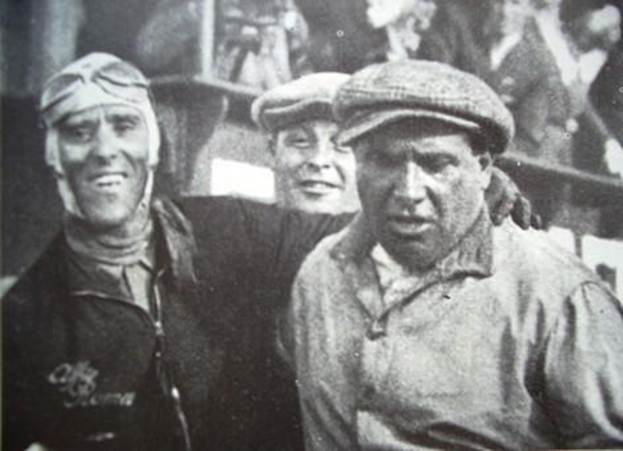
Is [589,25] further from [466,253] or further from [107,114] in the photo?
[107,114]

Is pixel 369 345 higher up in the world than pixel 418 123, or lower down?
lower down

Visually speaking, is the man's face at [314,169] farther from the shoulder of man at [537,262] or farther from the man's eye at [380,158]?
the shoulder of man at [537,262]

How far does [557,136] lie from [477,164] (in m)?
0.37

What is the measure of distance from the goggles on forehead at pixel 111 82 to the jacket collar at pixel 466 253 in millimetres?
882

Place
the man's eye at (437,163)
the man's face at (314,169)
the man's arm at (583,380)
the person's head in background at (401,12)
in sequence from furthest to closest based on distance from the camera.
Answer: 1. the person's head in background at (401,12)
2. the man's face at (314,169)
3. the man's eye at (437,163)
4. the man's arm at (583,380)

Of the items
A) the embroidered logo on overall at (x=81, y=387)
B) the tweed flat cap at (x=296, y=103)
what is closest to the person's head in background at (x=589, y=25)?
the tweed flat cap at (x=296, y=103)

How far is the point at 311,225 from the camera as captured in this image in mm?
3016

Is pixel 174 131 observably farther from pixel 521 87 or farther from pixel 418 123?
pixel 521 87

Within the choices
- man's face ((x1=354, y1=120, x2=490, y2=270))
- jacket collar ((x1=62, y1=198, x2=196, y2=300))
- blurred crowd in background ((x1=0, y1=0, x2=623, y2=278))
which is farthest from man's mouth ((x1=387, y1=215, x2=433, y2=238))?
jacket collar ((x1=62, y1=198, x2=196, y2=300))

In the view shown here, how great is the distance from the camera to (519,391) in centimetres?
280

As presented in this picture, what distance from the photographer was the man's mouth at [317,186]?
301 cm

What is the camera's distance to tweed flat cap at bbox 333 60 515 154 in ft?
9.45

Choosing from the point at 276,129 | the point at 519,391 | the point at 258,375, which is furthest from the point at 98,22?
the point at 519,391

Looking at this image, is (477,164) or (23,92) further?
(23,92)
